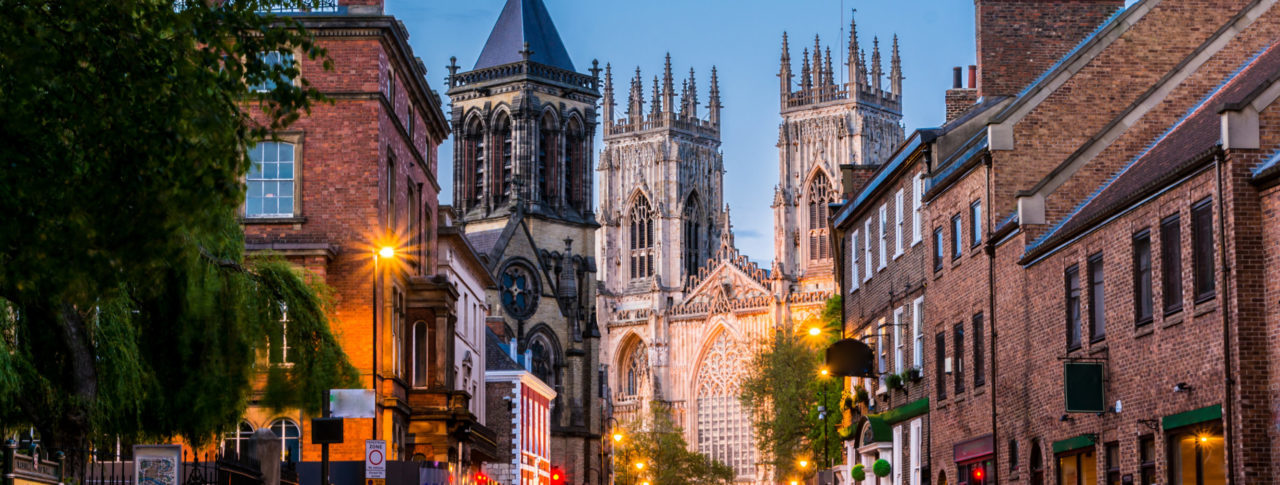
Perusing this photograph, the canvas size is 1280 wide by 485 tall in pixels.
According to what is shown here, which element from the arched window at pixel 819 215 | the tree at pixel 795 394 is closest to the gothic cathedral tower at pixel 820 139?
the arched window at pixel 819 215

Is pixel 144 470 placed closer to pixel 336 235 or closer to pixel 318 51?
pixel 318 51

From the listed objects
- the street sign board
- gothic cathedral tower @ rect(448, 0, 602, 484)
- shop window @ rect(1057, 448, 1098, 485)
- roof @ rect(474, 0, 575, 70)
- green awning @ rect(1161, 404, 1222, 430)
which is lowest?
shop window @ rect(1057, 448, 1098, 485)

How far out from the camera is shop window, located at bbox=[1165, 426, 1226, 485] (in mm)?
20219

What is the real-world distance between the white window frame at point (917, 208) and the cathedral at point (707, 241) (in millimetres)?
87689

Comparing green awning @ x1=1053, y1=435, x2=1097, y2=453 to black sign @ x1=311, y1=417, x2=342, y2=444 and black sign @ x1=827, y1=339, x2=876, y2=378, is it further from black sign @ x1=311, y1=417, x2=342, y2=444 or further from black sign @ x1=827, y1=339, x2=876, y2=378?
black sign @ x1=827, y1=339, x2=876, y2=378

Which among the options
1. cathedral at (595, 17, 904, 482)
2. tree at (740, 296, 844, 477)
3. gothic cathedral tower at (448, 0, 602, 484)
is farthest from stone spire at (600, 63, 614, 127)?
tree at (740, 296, 844, 477)

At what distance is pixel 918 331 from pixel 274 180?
13.6 m

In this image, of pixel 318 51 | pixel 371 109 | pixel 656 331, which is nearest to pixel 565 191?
pixel 656 331

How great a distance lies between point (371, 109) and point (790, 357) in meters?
34.1

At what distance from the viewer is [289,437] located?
119ft

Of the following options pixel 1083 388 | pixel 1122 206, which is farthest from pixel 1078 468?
pixel 1122 206

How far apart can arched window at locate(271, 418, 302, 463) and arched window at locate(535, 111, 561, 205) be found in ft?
224

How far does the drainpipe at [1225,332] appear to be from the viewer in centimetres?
1952

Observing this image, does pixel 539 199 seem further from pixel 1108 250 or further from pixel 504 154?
pixel 1108 250
